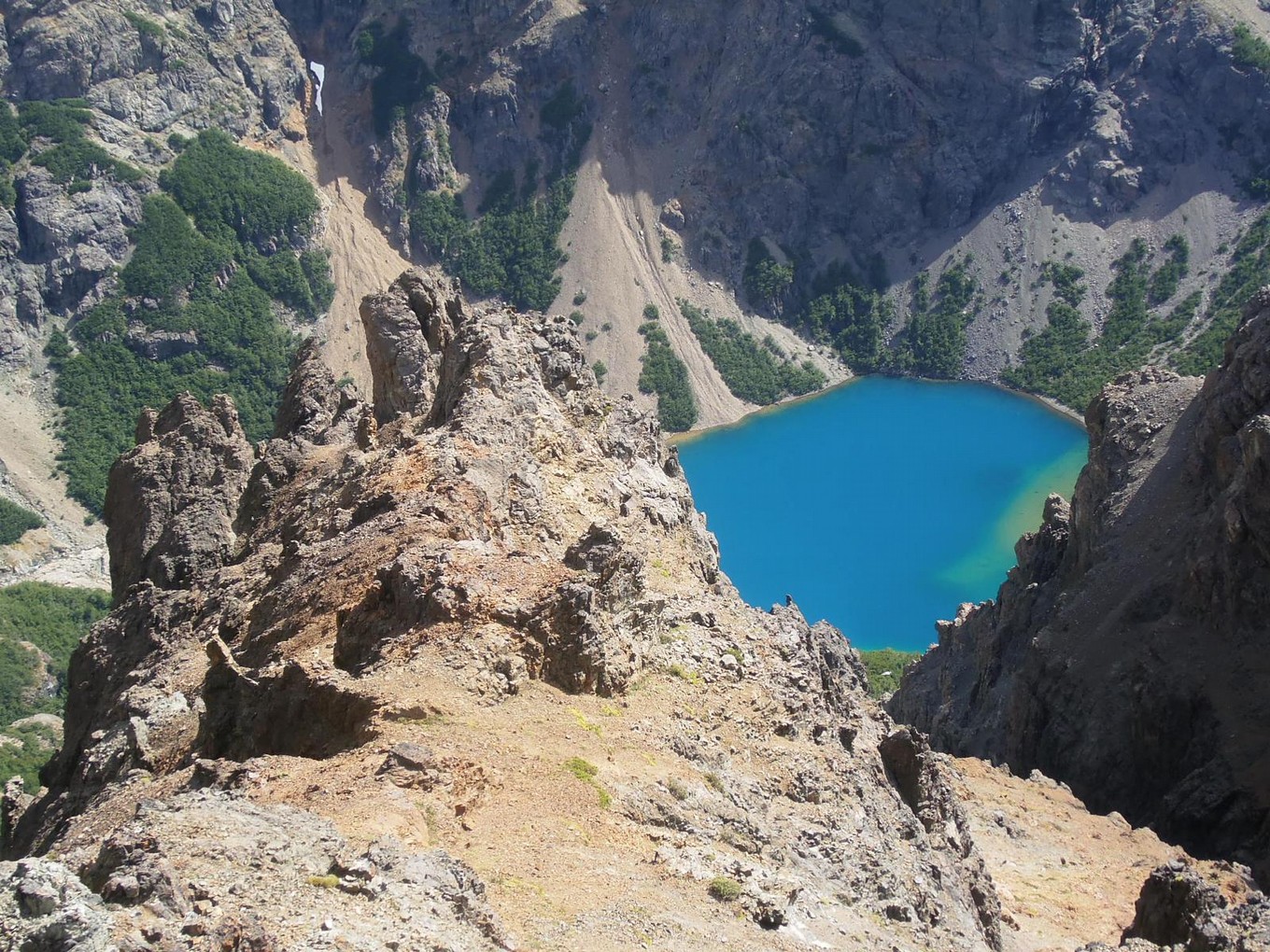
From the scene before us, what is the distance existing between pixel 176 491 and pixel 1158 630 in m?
42.7

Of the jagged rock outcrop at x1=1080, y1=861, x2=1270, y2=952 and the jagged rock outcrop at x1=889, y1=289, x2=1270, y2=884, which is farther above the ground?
the jagged rock outcrop at x1=889, y1=289, x2=1270, y2=884

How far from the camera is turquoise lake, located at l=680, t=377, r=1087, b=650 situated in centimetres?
13762

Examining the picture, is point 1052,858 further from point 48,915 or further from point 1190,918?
point 48,915

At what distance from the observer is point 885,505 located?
162 metres

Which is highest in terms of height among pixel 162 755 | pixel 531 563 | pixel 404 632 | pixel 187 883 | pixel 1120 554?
pixel 1120 554

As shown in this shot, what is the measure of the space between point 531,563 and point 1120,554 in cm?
4481

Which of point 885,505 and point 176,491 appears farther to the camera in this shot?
point 885,505

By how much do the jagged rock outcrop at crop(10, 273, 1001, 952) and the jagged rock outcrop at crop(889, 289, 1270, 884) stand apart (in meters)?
17.2

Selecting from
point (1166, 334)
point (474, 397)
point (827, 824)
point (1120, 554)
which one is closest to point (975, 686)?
point (1120, 554)

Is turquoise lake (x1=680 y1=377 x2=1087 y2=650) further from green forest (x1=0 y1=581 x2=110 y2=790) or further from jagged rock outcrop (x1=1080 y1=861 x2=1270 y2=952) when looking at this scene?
jagged rock outcrop (x1=1080 y1=861 x2=1270 y2=952)

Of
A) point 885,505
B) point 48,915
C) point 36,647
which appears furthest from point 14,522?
point 48,915

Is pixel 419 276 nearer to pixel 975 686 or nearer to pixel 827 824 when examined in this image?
pixel 827 824

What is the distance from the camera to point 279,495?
161 feet

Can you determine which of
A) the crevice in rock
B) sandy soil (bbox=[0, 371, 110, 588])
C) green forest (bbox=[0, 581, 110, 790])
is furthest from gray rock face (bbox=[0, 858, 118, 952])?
sandy soil (bbox=[0, 371, 110, 588])
